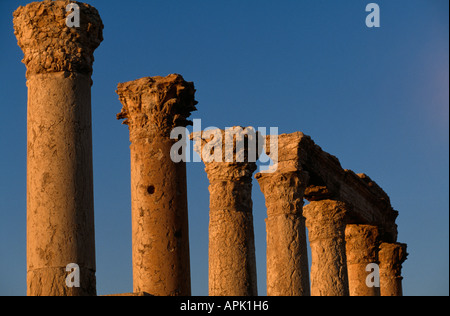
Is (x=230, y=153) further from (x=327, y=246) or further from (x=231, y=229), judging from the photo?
(x=327, y=246)

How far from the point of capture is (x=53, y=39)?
1872 centimetres

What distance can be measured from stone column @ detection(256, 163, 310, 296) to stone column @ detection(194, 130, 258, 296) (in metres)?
2.45

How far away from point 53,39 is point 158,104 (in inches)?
223

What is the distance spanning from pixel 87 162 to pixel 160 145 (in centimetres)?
521

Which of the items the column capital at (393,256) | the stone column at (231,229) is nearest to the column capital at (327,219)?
the column capital at (393,256)

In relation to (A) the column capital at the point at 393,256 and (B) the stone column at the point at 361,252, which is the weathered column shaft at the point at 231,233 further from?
(A) the column capital at the point at 393,256

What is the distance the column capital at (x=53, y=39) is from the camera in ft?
60.8

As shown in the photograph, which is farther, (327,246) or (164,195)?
(327,246)

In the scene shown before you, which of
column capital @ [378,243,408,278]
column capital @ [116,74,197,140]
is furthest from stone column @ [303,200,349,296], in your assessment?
column capital @ [116,74,197,140]

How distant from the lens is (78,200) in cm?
1795

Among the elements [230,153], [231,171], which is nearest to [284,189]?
[231,171]
